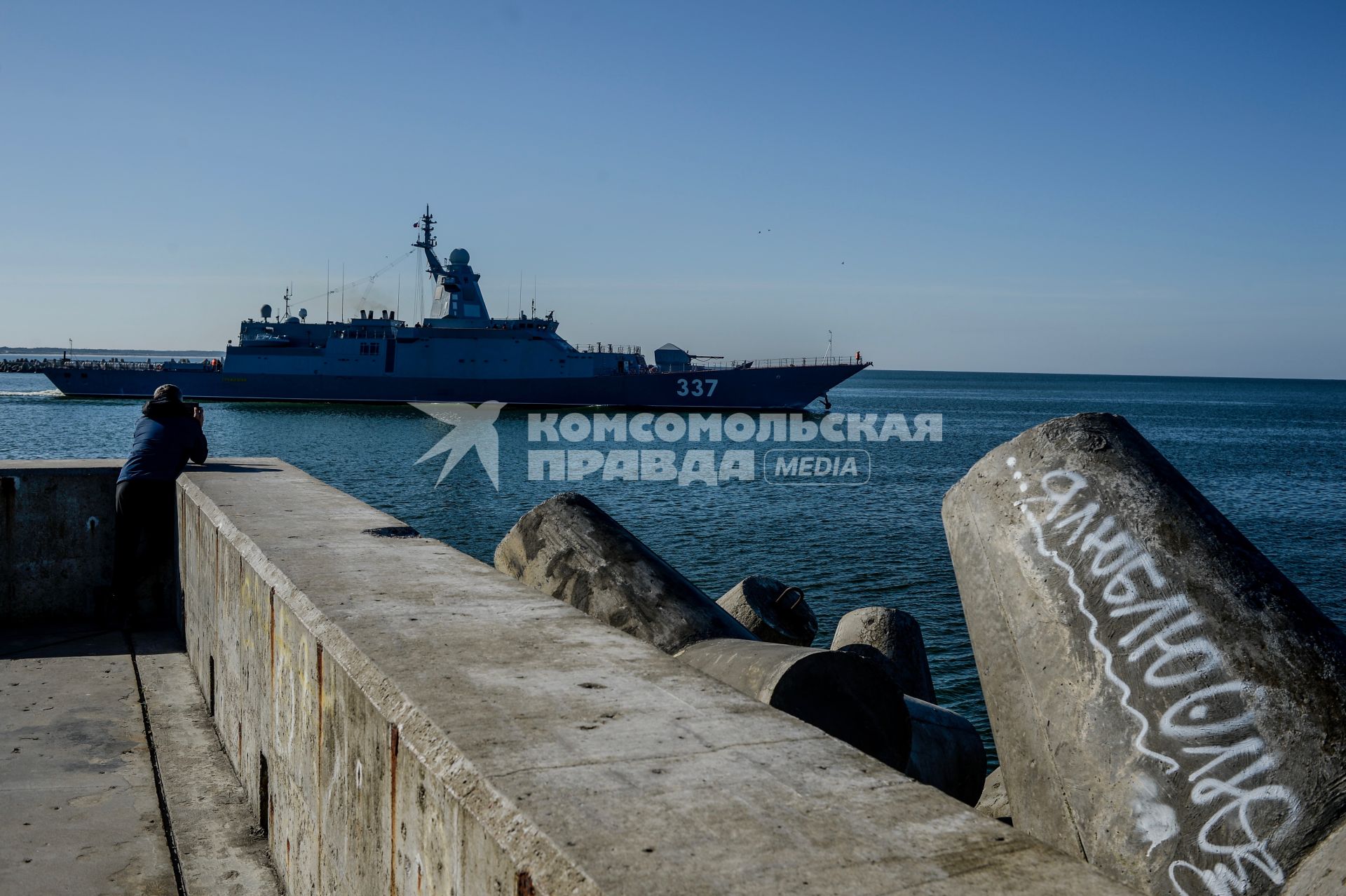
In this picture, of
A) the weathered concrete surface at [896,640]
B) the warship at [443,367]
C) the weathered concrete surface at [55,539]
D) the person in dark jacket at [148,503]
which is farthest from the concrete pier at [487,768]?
the warship at [443,367]

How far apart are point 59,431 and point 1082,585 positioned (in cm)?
4662

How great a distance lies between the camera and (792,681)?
407cm

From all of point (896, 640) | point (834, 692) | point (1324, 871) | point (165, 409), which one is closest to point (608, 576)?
point (834, 692)

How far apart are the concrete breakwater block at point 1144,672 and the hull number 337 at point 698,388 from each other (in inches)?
2047

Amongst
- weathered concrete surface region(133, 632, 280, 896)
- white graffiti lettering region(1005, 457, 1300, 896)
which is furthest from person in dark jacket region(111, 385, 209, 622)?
white graffiti lettering region(1005, 457, 1300, 896)

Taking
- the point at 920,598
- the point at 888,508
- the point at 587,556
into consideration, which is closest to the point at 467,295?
the point at 888,508

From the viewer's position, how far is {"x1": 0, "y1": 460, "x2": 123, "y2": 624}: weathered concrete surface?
514 cm

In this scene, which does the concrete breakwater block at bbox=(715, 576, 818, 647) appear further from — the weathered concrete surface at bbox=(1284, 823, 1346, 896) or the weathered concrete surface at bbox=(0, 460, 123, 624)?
the weathered concrete surface at bbox=(1284, 823, 1346, 896)

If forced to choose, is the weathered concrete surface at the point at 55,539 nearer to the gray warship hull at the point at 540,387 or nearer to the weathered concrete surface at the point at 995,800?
the weathered concrete surface at the point at 995,800

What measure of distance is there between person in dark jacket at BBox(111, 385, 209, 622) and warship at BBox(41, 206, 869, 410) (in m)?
47.9

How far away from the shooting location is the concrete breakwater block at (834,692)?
407 cm

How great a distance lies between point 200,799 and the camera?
3113mm

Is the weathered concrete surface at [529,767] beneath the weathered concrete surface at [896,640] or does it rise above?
above

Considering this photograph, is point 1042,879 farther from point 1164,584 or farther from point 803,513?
point 803,513
